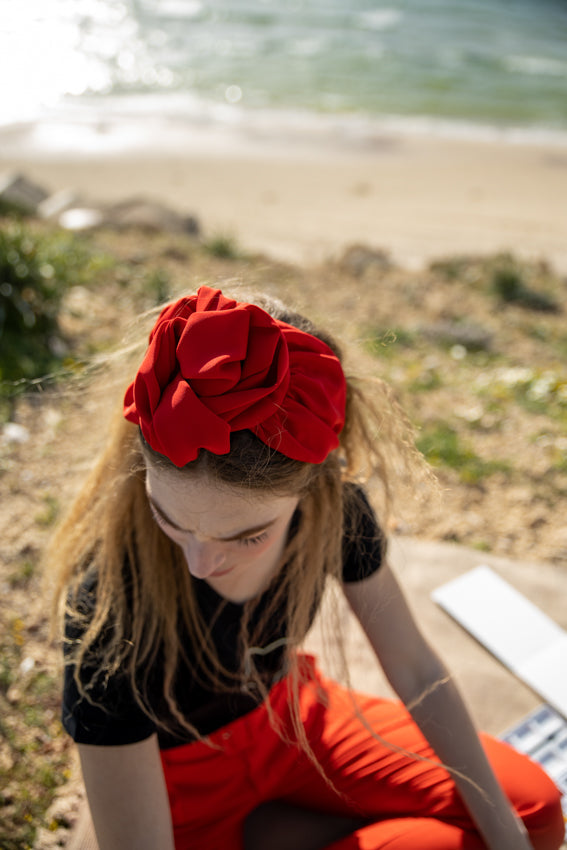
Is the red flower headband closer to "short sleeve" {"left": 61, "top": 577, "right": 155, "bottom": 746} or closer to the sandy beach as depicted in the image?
"short sleeve" {"left": 61, "top": 577, "right": 155, "bottom": 746}

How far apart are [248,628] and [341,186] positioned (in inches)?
386

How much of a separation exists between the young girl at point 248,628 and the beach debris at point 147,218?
548cm

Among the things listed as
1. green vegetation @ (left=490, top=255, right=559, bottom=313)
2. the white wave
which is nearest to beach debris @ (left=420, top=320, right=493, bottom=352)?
green vegetation @ (left=490, top=255, right=559, bottom=313)

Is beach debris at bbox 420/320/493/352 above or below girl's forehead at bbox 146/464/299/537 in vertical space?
below

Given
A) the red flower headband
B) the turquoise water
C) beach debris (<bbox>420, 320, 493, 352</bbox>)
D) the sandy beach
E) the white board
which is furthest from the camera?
the turquoise water

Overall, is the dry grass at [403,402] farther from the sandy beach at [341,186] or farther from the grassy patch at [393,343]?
the sandy beach at [341,186]

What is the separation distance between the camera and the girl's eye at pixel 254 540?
138 centimetres

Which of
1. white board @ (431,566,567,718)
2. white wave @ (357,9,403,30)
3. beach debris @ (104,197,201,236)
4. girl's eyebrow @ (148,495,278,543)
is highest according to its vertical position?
white wave @ (357,9,403,30)

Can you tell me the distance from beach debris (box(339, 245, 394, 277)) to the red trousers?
4556 mm

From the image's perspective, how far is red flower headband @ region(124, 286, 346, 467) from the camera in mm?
1139

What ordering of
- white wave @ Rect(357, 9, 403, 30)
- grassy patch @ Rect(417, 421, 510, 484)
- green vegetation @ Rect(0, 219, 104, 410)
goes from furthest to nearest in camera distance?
white wave @ Rect(357, 9, 403, 30)
green vegetation @ Rect(0, 219, 104, 410)
grassy patch @ Rect(417, 421, 510, 484)

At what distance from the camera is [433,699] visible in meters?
1.73

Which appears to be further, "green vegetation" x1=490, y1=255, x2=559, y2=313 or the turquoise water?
A: the turquoise water

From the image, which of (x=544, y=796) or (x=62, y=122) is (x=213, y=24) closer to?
(x=62, y=122)
